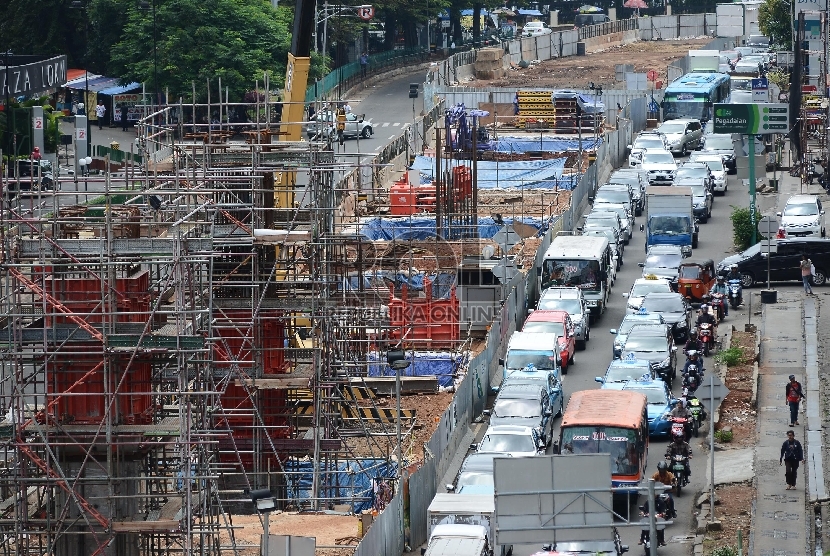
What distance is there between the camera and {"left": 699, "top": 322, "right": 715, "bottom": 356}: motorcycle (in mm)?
48594

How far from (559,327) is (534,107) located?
141 feet

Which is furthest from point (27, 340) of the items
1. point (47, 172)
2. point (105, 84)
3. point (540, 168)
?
point (105, 84)

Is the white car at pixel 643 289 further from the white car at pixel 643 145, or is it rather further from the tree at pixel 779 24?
the tree at pixel 779 24

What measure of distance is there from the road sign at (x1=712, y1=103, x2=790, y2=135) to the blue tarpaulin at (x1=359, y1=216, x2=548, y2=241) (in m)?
7.19

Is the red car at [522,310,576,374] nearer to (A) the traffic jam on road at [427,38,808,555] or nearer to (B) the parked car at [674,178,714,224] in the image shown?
(A) the traffic jam on road at [427,38,808,555]

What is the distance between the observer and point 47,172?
70625mm

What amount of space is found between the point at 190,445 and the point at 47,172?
141 ft

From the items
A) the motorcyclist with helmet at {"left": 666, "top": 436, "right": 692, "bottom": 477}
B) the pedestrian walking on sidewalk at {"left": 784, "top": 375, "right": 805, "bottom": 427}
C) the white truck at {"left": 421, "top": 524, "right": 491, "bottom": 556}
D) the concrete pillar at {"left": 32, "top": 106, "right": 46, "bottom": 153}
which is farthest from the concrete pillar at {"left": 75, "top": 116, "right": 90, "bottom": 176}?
the white truck at {"left": 421, "top": 524, "right": 491, "bottom": 556}

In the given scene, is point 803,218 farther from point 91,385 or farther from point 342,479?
point 91,385

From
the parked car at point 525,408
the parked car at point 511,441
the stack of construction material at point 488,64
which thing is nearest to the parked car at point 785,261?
the parked car at point 525,408

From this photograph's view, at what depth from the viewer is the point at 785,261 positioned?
55.4 meters

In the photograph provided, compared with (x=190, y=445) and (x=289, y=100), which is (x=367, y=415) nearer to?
(x=289, y=100)

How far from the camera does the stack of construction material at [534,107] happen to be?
3529 inches

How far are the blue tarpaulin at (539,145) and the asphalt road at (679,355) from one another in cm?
931
